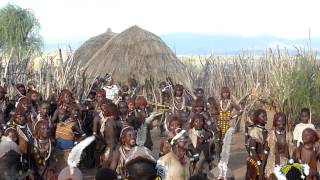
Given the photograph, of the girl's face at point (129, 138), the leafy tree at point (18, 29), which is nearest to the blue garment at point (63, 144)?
the girl's face at point (129, 138)

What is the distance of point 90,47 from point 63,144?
401 inches

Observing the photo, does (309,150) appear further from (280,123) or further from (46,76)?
(46,76)

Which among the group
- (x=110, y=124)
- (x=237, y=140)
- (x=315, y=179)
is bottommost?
(x=237, y=140)

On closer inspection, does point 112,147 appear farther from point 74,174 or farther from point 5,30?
point 5,30

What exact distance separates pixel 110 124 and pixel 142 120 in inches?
48.4

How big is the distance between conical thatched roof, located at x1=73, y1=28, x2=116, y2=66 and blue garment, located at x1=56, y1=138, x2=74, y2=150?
933 centimetres

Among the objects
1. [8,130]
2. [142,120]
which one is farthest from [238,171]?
[8,130]

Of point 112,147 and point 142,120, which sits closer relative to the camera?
point 112,147

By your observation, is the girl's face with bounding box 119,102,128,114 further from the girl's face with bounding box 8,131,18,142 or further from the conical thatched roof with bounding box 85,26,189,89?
the conical thatched roof with bounding box 85,26,189,89

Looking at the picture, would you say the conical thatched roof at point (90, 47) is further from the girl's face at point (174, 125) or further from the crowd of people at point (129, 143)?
the girl's face at point (174, 125)

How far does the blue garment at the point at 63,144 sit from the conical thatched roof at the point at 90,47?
9326 mm

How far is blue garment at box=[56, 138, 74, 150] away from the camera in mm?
6824

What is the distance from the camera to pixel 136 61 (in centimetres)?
1458

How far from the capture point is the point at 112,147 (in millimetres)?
6531
